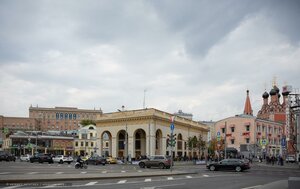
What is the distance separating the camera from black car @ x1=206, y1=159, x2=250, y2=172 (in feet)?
130

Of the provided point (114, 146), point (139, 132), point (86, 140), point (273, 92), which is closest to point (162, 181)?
point (139, 132)

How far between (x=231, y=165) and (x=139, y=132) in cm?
2979

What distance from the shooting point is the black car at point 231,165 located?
3950cm

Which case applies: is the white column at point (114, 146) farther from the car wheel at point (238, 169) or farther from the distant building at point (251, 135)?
the car wheel at point (238, 169)

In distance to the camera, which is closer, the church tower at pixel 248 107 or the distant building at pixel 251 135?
the distant building at pixel 251 135

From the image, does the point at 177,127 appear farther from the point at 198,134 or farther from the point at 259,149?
the point at 259,149

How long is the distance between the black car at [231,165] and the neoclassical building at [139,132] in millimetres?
22363

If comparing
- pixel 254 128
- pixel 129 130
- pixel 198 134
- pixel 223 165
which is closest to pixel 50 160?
pixel 129 130

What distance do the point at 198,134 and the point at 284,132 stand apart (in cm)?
3097

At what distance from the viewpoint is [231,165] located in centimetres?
4022

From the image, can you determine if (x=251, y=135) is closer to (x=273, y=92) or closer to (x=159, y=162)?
(x=273, y=92)

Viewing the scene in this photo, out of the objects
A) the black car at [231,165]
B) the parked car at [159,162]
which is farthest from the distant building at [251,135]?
the black car at [231,165]

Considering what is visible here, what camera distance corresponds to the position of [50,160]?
57781 mm

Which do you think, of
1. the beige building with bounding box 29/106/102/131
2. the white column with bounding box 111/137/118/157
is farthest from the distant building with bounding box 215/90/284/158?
the beige building with bounding box 29/106/102/131
